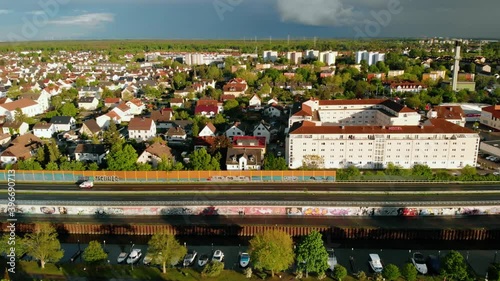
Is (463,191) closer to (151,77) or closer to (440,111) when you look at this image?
(440,111)

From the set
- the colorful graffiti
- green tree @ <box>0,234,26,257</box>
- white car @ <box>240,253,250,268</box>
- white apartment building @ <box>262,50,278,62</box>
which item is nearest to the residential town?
the colorful graffiti

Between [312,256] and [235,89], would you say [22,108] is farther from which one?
[312,256]

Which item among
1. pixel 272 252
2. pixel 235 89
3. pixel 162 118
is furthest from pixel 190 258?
pixel 235 89

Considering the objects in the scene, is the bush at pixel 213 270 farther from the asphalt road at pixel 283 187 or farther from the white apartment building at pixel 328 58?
the white apartment building at pixel 328 58

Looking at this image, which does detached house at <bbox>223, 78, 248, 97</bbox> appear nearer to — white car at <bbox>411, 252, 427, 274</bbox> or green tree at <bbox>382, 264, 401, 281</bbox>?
white car at <bbox>411, 252, 427, 274</bbox>

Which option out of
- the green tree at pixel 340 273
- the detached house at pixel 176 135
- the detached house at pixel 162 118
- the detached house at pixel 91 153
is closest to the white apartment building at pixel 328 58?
the detached house at pixel 162 118
